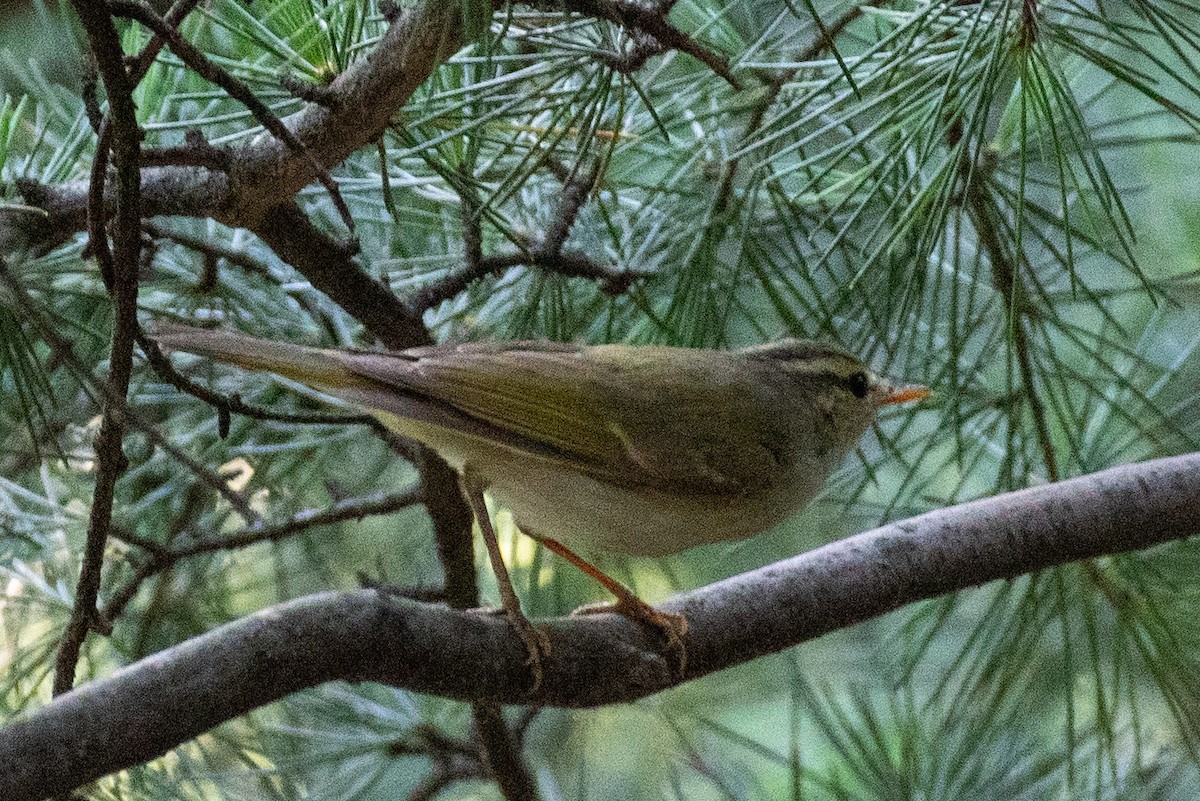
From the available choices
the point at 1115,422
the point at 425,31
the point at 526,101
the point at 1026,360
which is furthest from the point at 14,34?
the point at 1115,422

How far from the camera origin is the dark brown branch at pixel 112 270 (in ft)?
4.68

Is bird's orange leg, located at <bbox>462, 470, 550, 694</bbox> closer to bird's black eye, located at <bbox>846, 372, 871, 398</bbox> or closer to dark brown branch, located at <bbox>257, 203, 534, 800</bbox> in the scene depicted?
dark brown branch, located at <bbox>257, 203, 534, 800</bbox>

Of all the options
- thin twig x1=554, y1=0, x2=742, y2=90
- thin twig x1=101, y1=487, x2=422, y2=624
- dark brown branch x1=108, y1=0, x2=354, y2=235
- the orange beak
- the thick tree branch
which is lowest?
the thick tree branch

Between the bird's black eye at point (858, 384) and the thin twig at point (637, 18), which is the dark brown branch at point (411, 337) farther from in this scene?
the bird's black eye at point (858, 384)

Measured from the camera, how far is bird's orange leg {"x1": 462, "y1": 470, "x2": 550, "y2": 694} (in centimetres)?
191

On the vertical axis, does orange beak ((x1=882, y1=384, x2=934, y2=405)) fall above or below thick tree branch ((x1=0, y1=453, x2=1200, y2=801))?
above

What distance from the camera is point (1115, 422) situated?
3.12 meters

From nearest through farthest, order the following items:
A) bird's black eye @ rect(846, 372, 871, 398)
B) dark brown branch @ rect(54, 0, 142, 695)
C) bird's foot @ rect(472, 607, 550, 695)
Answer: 1. dark brown branch @ rect(54, 0, 142, 695)
2. bird's foot @ rect(472, 607, 550, 695)
3. bird's black eye @ rect(846, 372, 871, 398)

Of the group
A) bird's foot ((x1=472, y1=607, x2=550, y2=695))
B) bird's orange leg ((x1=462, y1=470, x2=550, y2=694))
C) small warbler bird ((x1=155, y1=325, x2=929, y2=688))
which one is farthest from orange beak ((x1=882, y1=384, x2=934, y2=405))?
bird's foot ((x1=472, y1=607, x2=550, y2=695))

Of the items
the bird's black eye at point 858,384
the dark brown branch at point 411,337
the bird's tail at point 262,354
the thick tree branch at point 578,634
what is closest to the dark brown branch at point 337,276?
the dark brown branch at point 411,337

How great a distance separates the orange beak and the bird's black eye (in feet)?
0.16

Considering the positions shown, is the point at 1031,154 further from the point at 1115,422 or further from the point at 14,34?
the point at 14,34

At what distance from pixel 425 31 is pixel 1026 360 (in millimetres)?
1494

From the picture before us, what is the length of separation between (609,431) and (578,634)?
516 millimetres
